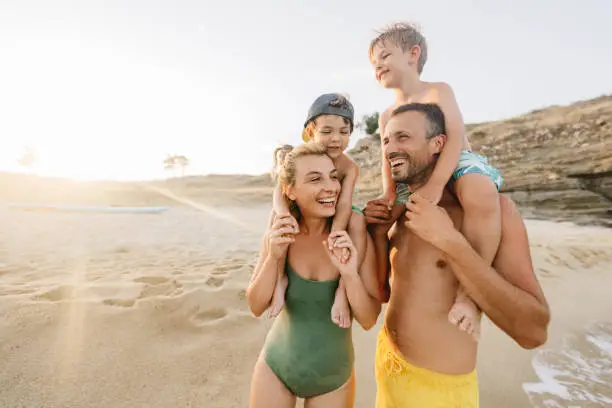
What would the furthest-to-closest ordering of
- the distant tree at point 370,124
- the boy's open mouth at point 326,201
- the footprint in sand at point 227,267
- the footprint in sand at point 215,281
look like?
the distant tree at point 370,124, the footprint in sand at point 227,267, the footprint in sand at point 215,281, the boy's open mouth at point 326,201

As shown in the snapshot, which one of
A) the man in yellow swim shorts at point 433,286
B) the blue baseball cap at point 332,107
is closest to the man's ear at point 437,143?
the man in yellow swim shorts at point 433,286

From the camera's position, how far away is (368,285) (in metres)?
1.99

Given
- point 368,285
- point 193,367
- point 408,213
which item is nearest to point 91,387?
point 193,367

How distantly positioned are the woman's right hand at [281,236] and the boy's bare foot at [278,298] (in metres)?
0.19

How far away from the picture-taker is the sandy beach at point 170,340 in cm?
324

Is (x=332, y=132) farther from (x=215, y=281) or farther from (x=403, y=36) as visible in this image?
(x=215, y=281)

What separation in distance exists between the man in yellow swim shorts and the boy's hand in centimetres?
8

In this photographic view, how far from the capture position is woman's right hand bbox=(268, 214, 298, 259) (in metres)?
1.95

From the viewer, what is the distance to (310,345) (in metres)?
2.02

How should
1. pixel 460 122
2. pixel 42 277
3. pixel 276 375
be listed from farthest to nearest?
pixel 42 277 → pixel 460 122 → pixel 276 375

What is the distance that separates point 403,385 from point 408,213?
968mm

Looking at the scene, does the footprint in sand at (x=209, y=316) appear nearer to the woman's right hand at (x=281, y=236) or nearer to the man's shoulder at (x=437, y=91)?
the woman's right hand at (x=281, y=236)

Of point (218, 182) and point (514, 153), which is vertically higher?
point (514, 153)

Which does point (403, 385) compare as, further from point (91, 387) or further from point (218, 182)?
→ point (218, 182)
